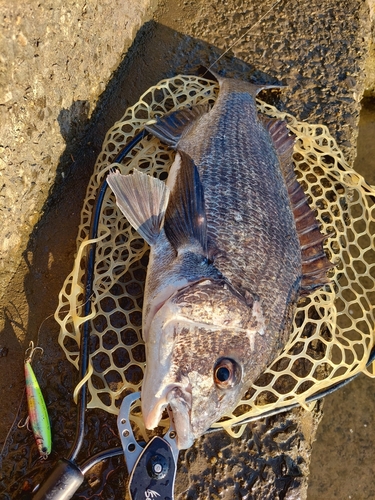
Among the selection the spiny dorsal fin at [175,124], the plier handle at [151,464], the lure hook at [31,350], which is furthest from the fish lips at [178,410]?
the spiny dorsal fin at [175,124]

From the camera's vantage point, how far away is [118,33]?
3.84m

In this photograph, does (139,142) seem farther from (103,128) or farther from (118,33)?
(118,33)

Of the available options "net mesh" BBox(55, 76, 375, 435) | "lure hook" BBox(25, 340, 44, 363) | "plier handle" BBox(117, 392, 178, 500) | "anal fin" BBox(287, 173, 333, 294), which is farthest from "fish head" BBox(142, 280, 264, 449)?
"lure hook" BBox(25, 340, 44, 363)

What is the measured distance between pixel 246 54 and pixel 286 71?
445 mm

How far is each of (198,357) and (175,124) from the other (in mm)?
2008

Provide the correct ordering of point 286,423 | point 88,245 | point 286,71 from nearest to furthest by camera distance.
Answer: point 88,245 < point 286,423 < point 286,71

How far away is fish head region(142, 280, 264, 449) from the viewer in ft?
7.30

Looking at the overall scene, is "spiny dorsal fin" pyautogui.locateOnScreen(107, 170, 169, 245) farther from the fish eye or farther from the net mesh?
the fish eye

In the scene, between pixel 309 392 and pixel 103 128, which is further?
pixel 103 128

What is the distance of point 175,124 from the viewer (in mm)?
3461

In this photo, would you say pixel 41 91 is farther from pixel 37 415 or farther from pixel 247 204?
pixel 37 415

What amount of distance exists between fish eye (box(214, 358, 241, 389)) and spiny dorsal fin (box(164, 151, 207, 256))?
646 millimetres

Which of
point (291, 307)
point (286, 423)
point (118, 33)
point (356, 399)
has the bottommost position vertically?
point (356, 399)

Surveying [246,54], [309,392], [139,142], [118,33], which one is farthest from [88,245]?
[246,54]
